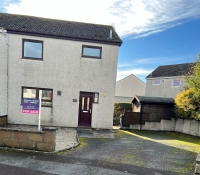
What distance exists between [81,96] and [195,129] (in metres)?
8.33

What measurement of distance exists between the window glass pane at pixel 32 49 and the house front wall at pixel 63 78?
33 centimetres

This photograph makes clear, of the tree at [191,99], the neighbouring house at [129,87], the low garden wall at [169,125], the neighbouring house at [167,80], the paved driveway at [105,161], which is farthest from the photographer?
the neighbouring house at [129,87]

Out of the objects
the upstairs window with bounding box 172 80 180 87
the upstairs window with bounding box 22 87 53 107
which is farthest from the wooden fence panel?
the upstairs window with bounding box 172 80 180 87

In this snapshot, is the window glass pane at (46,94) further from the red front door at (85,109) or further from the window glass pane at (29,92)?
the red front door at (85,109)

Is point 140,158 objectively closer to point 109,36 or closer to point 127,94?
point 109,36

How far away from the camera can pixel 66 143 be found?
725cm

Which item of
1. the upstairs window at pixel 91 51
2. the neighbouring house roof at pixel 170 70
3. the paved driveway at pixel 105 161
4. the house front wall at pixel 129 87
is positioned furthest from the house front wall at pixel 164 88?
the paved driveway at pixel 105 161

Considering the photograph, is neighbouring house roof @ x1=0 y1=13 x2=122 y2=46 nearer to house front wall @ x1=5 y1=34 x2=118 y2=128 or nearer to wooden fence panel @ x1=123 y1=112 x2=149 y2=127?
house front wall @ x1=5 y1=34 x2=118 y2=128

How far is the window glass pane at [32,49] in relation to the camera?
34.4ft

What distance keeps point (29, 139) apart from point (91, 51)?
6.91m

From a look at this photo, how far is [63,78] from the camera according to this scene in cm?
1072

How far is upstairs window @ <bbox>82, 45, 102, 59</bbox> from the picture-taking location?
10.8m

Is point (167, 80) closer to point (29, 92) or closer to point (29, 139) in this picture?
point (29, 92)

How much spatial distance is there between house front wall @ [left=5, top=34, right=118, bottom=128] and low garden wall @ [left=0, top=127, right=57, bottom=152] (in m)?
4.58
